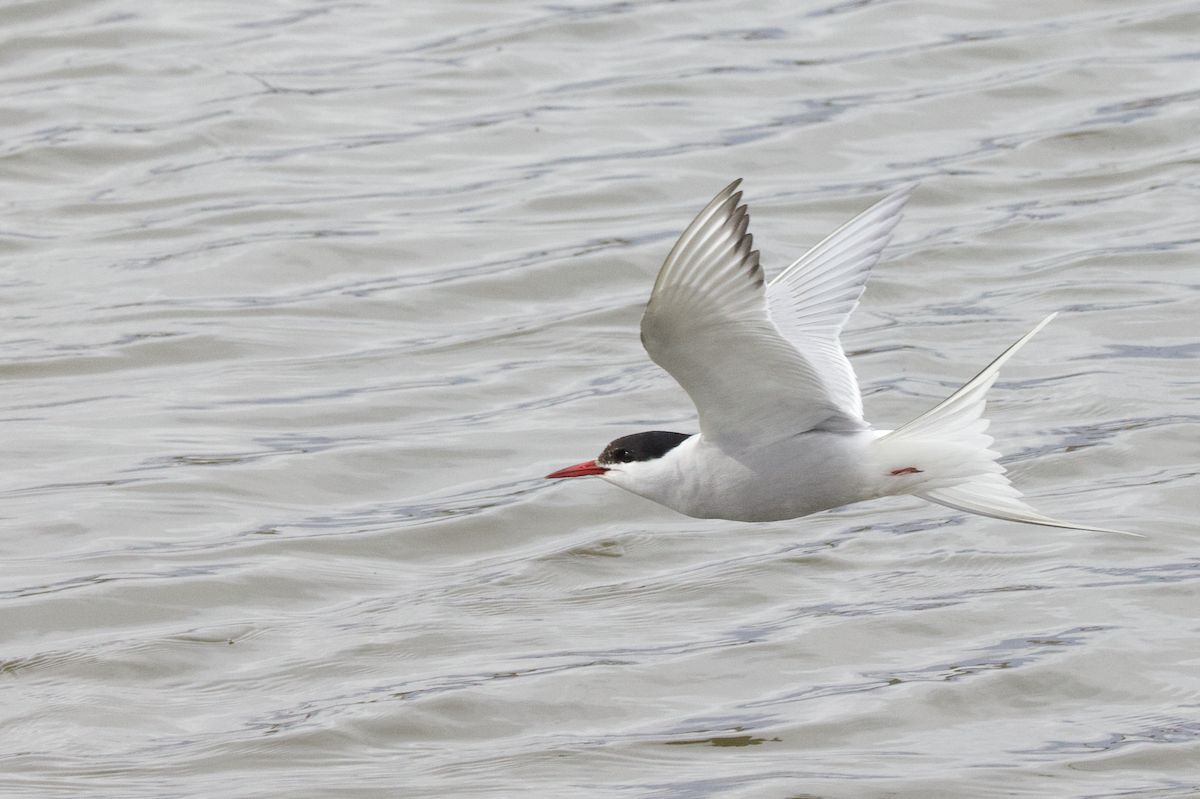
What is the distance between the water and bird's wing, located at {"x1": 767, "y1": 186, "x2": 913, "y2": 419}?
119 cm

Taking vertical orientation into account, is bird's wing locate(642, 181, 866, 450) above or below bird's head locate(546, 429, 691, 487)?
above

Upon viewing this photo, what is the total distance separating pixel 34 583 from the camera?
6.61 metres

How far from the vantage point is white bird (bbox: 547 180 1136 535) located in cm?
446

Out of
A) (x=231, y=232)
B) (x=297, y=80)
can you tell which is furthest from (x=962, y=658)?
(x=297, y=80)

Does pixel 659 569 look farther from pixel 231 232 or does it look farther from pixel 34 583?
pixel 231 232

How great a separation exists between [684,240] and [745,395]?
0.72 m

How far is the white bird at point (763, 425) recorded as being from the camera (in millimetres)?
4461

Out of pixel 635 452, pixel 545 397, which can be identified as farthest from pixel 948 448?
pixel 545 397

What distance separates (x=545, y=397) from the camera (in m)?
8.27

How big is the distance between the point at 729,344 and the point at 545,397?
12.0ft

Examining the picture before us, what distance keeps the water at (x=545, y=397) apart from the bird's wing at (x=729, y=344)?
1095mm

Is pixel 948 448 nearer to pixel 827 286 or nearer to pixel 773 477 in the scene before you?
pixel 773 477

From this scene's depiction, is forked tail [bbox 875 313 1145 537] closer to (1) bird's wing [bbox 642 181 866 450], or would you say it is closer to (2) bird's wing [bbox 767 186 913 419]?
(1) bird's wing [bbox 642 181 866 450]

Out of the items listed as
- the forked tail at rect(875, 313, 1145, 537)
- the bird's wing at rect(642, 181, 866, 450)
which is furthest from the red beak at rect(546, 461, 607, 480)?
the forked tail at rect(875, 313, 1145, 537)
